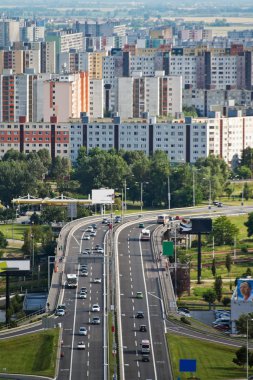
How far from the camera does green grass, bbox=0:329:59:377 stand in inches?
1615

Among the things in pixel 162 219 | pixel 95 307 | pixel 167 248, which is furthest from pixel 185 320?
pixel 162 219

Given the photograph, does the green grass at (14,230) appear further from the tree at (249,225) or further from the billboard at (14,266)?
the billboard at (14,266)

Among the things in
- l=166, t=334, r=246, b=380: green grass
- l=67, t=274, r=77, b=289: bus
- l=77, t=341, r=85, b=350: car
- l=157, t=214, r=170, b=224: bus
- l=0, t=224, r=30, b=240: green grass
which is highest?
l=157, t=214, r=170, b=224: bus

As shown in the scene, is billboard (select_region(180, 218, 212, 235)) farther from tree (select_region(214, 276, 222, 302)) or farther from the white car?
the white car

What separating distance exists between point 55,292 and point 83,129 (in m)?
39.6

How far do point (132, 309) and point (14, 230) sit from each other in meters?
19.5

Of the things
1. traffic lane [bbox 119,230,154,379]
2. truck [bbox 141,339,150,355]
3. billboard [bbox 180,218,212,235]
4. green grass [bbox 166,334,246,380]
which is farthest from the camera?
billboard [bbox 180,218,212,235]

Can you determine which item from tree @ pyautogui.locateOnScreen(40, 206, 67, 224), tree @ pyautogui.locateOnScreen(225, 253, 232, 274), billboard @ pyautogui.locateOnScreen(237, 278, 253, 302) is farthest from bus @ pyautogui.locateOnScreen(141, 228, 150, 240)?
billboard @ pyautogui.locateOnScreen(237, 278, 253, 302)

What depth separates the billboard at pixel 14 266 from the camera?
50281 mm

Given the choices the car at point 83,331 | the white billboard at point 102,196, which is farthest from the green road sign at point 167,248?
the white billboard at point 102,196

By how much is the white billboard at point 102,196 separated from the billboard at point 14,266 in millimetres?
17320

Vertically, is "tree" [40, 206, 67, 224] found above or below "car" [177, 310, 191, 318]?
above

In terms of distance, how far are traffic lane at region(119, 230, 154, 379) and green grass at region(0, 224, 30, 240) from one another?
6.46 m

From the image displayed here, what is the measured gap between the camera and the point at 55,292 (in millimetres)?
50062
